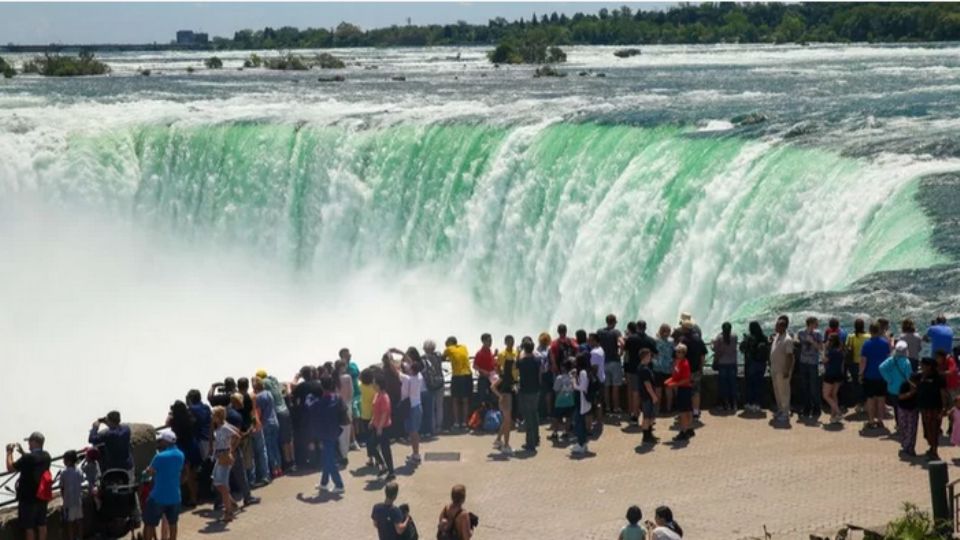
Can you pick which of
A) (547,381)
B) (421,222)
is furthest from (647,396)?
(421,222)

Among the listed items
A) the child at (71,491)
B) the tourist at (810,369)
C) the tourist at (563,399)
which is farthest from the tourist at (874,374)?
the child at (71,491)

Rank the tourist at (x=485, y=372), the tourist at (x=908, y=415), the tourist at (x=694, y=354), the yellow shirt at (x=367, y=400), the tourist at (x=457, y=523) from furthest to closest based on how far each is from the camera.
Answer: the tourist at (x=485, y=372)
the tourist at (x=694, y=354)
the yellow shirt at (x=367, y=400)
the tourist at (x=908, y=415)
the tourist at (x=457, y=523)

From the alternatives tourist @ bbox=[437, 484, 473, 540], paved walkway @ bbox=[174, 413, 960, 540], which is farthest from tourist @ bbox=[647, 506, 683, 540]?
paved walkway @ bbox=[174, 413, 960, 540]

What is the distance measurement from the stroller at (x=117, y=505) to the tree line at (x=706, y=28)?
308 feet

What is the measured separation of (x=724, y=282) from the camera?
83.5 ft

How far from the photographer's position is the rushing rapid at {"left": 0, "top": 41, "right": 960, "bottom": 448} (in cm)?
2536

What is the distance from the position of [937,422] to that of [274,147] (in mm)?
25123

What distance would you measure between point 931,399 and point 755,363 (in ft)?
8.23

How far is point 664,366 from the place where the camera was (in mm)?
16594

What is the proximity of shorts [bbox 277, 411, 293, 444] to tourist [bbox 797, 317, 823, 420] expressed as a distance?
17.5ft

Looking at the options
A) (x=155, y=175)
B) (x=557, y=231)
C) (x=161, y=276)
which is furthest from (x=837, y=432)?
(x=155, y=175)

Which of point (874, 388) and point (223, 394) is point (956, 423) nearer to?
point (874, 388)

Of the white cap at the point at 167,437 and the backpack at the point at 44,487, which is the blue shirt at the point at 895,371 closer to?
the white cap at the point at 167,437

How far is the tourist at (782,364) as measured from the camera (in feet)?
53.1
